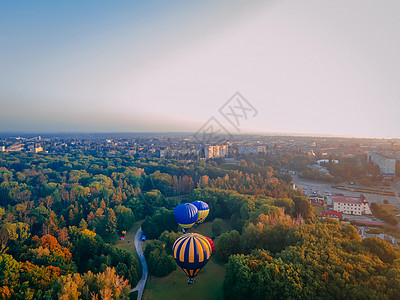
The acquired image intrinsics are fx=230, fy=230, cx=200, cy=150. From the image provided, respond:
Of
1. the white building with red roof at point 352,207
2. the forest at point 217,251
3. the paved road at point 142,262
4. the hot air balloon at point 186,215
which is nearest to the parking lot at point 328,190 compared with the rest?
the white building with red roof at point 352,207

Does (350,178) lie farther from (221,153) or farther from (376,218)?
(221,153)

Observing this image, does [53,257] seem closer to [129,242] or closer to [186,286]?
[129,242]

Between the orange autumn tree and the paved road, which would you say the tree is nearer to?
the paved road

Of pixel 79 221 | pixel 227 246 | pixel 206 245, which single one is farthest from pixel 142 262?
pixel 79 221

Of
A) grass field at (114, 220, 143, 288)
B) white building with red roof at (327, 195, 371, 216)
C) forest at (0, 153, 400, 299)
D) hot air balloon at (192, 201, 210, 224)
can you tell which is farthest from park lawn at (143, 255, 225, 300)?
white building with red roof at (327, 195, 371, 216)

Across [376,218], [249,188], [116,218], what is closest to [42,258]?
[116,218]
